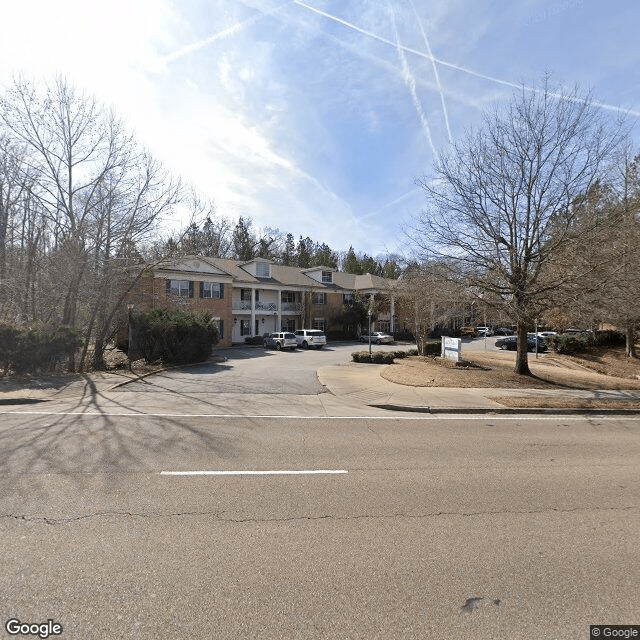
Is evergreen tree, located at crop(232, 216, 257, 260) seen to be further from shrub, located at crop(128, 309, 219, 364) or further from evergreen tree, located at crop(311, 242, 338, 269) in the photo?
shrub, located at crop(128, 309, 219, 364)

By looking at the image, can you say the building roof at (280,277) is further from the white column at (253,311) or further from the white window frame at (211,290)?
the white window frame at (211,290)

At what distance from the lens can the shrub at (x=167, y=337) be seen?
21.5 meters

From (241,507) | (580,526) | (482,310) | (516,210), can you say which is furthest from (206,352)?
(580,526)

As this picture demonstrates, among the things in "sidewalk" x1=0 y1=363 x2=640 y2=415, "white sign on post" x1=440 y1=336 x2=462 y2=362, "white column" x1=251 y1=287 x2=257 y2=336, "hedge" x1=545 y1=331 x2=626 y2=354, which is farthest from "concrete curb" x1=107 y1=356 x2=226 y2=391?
"hedge" x1=545 y1=331 x2=626 y2=354

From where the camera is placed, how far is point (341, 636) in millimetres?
2697

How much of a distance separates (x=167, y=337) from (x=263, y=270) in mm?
22172

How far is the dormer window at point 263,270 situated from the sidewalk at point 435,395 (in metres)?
27.3

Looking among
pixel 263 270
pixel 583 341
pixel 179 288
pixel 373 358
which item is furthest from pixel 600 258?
pixel 263 270

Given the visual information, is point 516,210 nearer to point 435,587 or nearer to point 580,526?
point 580,526

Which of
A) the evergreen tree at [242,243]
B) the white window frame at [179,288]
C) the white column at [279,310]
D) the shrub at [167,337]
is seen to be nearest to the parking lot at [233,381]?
the shrub at [167,337]

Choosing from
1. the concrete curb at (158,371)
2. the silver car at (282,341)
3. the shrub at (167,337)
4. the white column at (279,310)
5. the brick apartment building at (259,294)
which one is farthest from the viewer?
the white column at (279,310)

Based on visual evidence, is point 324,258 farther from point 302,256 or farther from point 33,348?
point 33,348

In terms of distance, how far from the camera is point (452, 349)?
23.2m

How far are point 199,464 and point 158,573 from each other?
2834 millimetres
